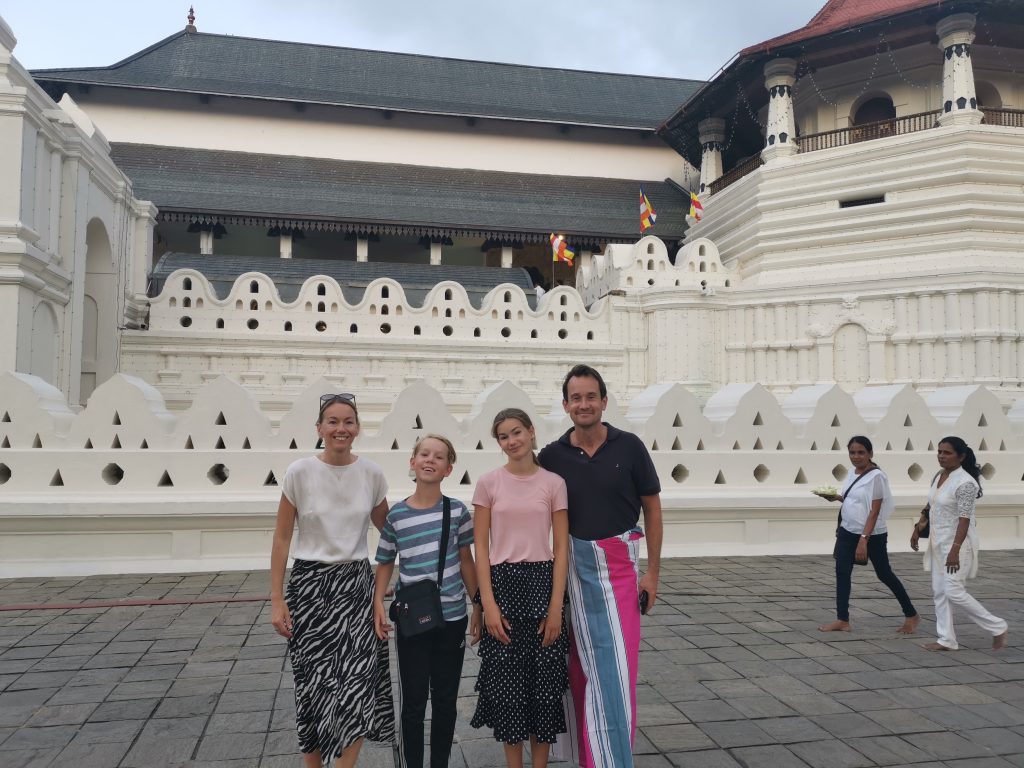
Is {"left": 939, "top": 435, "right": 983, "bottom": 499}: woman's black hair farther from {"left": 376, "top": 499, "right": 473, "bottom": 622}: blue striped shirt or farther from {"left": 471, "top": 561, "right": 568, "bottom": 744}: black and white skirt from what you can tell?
{"left": 376, "top": 499, "right": 473, "bottom": 622}: blue striped shirt

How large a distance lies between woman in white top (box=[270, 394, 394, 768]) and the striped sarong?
2.59 ft

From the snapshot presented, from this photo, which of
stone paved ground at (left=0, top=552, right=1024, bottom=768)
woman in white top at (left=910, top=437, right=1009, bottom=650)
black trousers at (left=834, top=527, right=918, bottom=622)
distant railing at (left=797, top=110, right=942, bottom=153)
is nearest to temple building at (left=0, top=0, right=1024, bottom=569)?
distant railing at (left=797, top=110, right=942, bottom=153)

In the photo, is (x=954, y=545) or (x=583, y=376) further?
(x=954, y=545)

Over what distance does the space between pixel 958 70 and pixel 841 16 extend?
4.45 metres

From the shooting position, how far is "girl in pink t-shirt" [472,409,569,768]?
2938mm

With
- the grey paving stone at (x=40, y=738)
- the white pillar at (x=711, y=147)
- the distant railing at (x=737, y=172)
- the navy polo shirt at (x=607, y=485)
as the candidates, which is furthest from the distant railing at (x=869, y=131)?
the grey paving stone at (x=40, y=738)

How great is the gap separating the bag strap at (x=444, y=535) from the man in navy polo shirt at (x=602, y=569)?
1.52 feet

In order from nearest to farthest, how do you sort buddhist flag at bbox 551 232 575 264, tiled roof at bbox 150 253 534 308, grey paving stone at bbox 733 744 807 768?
grey paving stone at bbox 733 744 807 768 → tiled roof at bbox 150 253 534 308 → buddhist flag at bbox 551 232 575 264

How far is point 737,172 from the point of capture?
2030 centimetres

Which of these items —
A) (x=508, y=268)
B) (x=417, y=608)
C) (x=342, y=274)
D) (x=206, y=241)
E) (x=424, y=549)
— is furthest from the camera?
(x=508, y=268)

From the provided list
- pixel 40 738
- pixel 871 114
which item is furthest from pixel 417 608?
pixel 871 114

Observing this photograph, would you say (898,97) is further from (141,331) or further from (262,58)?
(262,58)

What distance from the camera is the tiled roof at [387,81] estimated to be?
2411 cm

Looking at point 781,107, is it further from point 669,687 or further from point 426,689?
point 426,689
